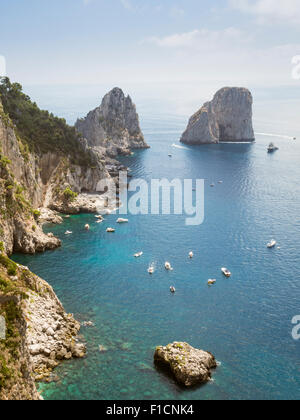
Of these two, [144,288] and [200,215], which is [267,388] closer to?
[144,288]

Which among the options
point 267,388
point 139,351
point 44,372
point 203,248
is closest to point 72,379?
point 44,372

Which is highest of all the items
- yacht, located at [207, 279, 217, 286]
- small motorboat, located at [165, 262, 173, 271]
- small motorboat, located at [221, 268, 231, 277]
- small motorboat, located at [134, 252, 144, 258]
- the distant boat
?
the distant boat

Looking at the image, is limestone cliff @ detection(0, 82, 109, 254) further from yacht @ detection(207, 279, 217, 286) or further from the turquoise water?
→ yacht @ detection(207, 279, 217, 286)

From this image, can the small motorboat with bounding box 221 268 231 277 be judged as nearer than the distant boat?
Yes

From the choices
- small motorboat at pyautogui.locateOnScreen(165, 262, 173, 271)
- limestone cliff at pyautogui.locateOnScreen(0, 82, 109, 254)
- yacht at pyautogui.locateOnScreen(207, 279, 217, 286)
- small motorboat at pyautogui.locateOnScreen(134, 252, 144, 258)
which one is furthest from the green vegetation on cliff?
yacht at pyautogui.locateOnScreen(207, 279, 217, 286)

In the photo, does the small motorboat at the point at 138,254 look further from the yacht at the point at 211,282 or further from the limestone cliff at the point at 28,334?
the limestone cliff at the point at 28,334

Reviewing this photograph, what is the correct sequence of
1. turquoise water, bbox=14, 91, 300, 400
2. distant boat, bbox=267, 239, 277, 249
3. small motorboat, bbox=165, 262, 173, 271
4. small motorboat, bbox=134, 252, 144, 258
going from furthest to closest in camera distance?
distant boat, bbox=267, 239, 277, 249 < small motorboat, bbox=134, 252, 144, 258 < small motorboat, bbox=165, 262, 173, 271 < turquoise water, bbox=14, 91, 300, 400

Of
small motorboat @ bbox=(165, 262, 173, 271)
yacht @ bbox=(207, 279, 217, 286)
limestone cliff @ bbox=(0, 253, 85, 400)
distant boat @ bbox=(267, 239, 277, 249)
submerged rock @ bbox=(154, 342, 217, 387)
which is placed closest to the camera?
limestone cliff @ bbox=(0, 253, 85, 400)
